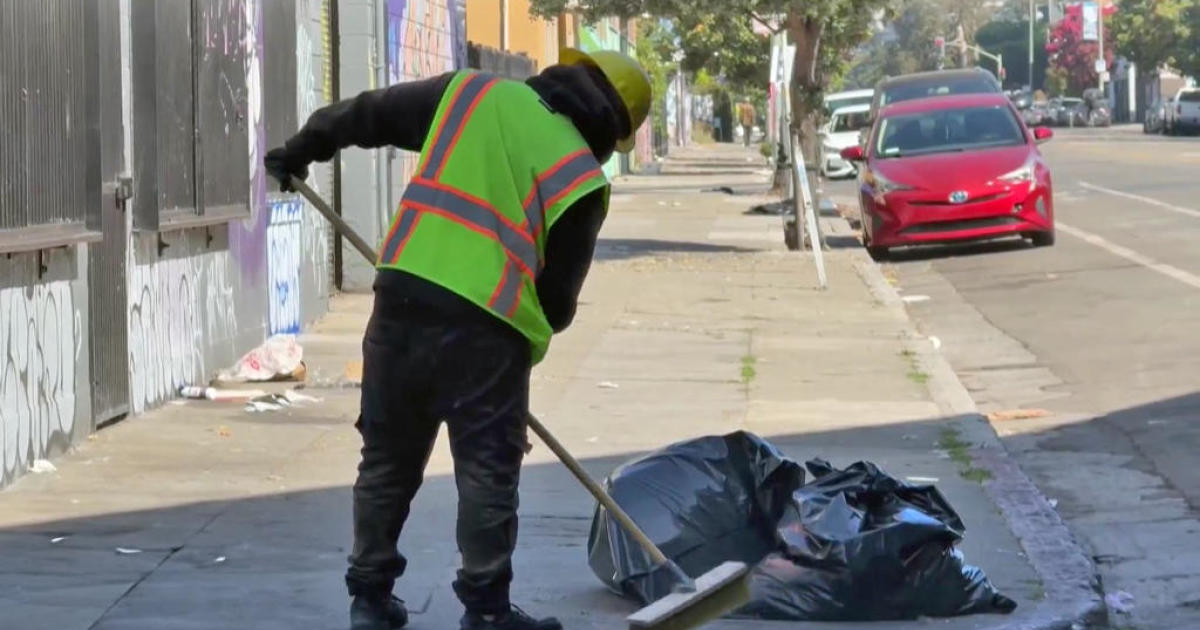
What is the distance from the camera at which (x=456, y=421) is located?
16.6 ft

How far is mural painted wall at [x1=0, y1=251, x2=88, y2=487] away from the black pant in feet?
9.29

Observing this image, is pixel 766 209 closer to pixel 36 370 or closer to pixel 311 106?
pixel 311 106

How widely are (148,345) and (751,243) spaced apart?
45.2 feet

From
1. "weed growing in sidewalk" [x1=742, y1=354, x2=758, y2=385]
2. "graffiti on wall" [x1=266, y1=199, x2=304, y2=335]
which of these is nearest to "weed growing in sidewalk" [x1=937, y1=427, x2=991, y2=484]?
"weed growing in sidewalk" [x1=742, y1=354, x2=758, y2=385]

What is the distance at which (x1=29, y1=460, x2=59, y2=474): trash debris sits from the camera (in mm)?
7871

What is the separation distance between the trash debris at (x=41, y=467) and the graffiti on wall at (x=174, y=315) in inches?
48.3

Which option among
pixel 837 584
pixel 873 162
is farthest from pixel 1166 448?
pixel 873 162

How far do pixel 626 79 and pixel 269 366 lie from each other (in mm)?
5970

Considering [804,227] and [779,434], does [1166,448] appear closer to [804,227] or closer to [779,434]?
[779,434]

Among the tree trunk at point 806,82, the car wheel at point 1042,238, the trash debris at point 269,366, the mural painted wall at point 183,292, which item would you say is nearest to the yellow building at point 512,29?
the tree trunk at point 806,82

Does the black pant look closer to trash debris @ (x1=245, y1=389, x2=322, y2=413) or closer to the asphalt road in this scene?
the asphalt road

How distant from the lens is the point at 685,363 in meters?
12.2

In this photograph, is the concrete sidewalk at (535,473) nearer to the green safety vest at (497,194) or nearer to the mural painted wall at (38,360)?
the mural painted wall at (38,360)

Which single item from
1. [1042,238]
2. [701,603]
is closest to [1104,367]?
[701,603]
